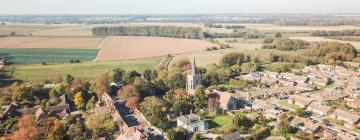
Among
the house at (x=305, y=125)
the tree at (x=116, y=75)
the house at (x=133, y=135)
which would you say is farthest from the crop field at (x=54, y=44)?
the house at (x=305, y=125)

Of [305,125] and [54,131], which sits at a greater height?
[54,131]

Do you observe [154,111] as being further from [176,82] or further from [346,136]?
[346,136]

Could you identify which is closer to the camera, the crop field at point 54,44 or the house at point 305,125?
the house at point 305,125

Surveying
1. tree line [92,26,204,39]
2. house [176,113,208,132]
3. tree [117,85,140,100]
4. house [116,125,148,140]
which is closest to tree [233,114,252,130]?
house [176,113,208,132]

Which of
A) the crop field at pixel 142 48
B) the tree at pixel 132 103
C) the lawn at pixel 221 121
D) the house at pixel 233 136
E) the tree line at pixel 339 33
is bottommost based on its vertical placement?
the lawn at pixel 221 121

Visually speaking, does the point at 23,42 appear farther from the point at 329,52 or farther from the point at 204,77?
the point at 329,52

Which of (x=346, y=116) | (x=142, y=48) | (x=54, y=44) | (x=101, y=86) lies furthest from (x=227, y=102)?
(x=54, y=44)

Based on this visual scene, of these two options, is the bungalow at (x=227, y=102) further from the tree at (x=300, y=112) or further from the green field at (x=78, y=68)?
the green field at (x=78, y=68)
